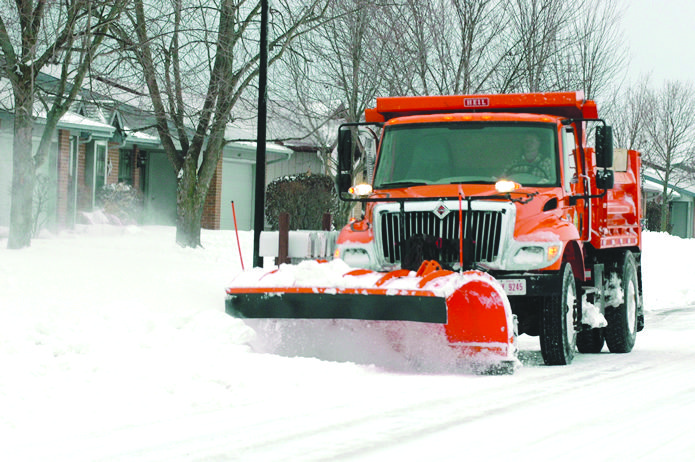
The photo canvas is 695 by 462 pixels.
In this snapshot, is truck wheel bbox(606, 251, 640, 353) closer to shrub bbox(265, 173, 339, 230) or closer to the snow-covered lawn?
the snow-covered lawn

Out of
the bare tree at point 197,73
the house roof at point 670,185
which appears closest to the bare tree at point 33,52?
the bare tree at point 197,73

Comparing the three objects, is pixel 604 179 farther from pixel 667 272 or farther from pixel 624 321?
pixel 667 272

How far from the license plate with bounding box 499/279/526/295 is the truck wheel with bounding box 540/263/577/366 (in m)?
0.40

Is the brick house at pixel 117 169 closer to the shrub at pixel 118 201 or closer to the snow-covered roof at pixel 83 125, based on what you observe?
the snow-covered roof at pixel 83 125

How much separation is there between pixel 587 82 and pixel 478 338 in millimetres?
19001

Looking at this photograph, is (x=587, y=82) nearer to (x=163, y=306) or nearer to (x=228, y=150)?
(x=228, y=150)

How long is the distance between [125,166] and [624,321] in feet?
76.1

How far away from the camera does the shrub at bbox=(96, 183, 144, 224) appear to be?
90.9 ft

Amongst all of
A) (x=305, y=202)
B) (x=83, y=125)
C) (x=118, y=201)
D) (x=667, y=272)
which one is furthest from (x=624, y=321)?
(x=118, y=201)

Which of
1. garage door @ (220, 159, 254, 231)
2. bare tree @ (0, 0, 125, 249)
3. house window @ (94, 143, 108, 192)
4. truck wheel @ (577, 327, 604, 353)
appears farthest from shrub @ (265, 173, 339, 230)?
truck wheel @ (577, 327, 604, 353)

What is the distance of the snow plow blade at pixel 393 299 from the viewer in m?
8.53

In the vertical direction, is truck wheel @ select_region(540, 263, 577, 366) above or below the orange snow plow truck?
below

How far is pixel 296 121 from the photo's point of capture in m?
24.5

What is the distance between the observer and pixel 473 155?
10.5 metres
